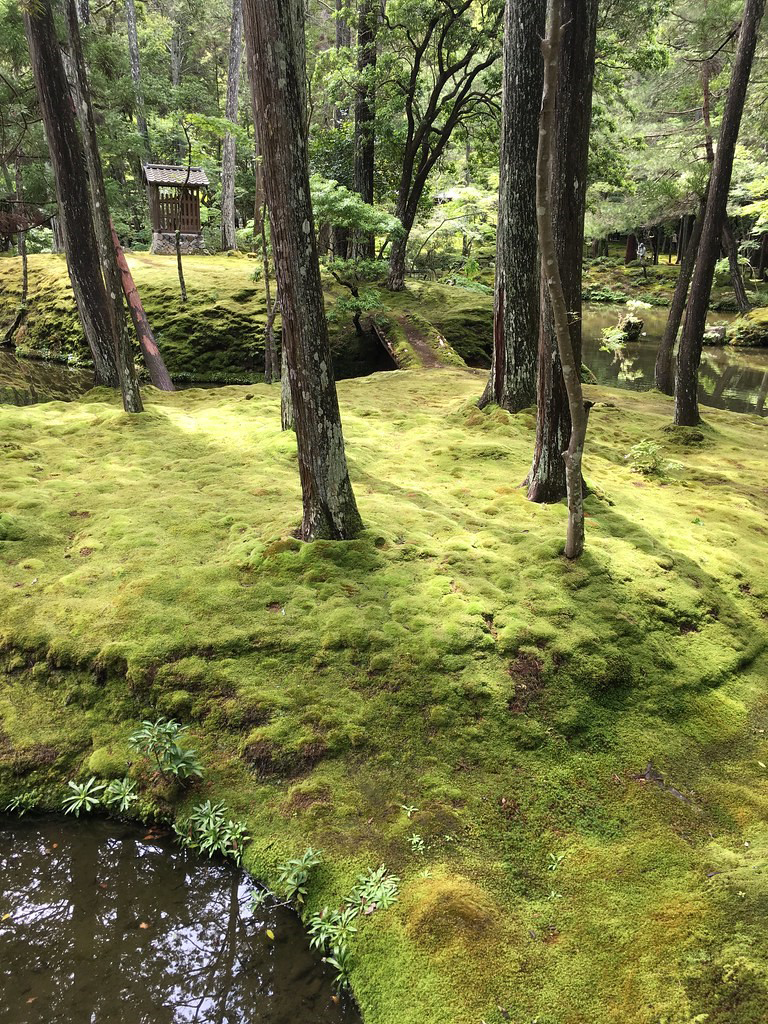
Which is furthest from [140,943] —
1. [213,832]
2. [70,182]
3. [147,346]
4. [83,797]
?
[70,182]

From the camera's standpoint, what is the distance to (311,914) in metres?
2.97

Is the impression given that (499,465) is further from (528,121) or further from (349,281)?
(349,281)

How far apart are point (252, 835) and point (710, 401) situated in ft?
51.3

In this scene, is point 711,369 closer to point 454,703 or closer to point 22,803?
point 454,703

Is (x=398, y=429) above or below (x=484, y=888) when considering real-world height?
above

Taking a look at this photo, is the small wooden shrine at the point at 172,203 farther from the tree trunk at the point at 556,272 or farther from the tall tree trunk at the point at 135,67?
the tree trunk at the point at 556,272

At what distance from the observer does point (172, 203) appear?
76.5 feet

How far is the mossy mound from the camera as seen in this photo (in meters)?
23.2

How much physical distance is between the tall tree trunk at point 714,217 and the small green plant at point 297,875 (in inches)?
322

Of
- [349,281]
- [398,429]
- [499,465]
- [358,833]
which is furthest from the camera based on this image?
[349,281]

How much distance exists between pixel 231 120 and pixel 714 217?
61.8ft

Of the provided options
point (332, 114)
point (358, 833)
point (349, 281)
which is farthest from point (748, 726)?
point (332, 114)

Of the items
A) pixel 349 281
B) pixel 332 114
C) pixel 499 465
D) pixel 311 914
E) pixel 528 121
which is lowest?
pixel 311 914

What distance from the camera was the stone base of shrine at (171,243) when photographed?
77.4 ft
